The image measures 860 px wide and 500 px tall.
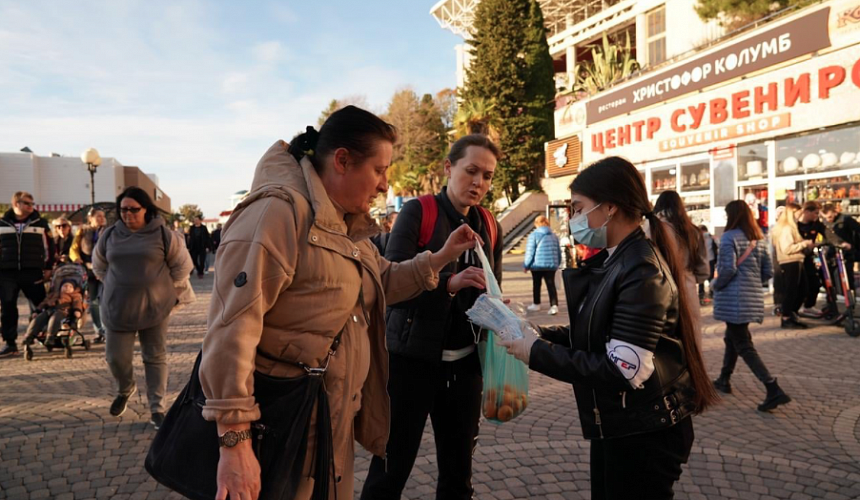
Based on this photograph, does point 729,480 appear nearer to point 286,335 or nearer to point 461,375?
point 461,375

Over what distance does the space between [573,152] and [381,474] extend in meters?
23.1

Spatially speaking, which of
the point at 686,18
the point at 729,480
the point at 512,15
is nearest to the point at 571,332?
the point at 729,480

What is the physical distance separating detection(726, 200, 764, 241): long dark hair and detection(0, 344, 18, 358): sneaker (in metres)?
9.78

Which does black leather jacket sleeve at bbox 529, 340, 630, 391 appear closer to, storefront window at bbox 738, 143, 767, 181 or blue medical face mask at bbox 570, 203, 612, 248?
blue medical face mask at bbox 570, 203, 612, 248

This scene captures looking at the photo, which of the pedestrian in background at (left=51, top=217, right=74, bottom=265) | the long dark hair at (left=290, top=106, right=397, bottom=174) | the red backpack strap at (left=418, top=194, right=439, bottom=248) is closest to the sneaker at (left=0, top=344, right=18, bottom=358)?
the pedestrian in background at (left=51, top=217, right=74, bottom=265)

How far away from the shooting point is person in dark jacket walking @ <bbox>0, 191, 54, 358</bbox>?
26.2ft

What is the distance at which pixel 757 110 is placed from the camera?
576 inches

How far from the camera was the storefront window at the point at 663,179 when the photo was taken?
1778cm

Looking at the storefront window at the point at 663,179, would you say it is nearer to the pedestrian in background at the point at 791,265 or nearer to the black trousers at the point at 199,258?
the pedestrian in background at the point at 791,265

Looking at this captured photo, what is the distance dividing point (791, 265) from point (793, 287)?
1.20 ft

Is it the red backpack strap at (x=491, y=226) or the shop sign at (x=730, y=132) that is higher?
the shop sign at (x=730, y=132)

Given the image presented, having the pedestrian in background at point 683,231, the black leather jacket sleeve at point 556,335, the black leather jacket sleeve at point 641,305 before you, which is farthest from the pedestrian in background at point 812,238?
the black leather jacket sleeve at point 641,305

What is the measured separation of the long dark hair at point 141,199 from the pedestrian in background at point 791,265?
30.0ft

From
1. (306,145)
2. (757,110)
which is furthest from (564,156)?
(306,145)
